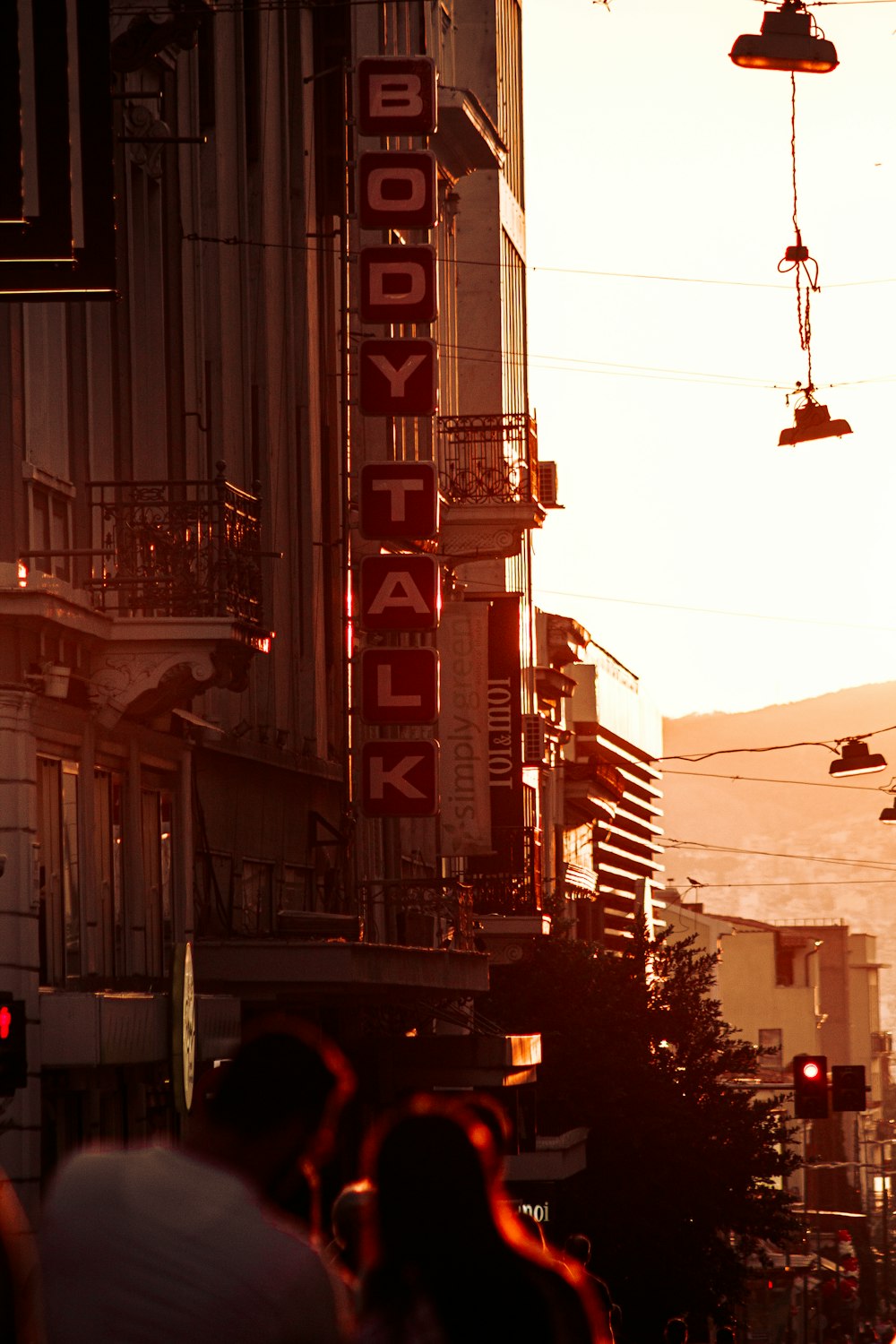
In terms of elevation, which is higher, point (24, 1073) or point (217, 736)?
point (217, 736)

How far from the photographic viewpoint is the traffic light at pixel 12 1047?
15039 millimetres

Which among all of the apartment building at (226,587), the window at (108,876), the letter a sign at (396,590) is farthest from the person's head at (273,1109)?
the letter a sign at (396,590)

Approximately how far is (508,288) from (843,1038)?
11900cm

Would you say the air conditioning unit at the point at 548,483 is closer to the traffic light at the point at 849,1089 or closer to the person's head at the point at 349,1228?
the traffic light at the point at 849,1089

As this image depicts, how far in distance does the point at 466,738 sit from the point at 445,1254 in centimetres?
3315

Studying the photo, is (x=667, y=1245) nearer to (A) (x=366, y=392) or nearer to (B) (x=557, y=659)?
(A) (x=366, y=392)

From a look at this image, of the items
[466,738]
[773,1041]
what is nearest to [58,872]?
[466,738]

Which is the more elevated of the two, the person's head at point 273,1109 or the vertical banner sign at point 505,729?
the vertical banner sign at point 505,729

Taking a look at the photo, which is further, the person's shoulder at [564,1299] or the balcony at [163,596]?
the balcony at [163,596]

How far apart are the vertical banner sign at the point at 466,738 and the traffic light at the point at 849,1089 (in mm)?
6294

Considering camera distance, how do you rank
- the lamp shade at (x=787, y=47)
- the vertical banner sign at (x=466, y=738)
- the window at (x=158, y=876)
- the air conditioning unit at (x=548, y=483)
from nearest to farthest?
the lamp shade at (x=787, y=47), the window at (x=158, y=876), the vertical banner sign at (x=466, y=738), the air conditioning unit at (x=548, y=483)

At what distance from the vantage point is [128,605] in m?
19.6

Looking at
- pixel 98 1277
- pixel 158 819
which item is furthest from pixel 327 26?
pixel 98 1277

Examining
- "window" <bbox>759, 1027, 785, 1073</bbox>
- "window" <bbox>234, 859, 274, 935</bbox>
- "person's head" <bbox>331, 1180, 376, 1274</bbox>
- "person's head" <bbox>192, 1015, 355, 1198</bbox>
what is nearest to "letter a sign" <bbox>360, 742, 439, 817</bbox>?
"window" <bbox>234, 859, 274, 935</bbox>
